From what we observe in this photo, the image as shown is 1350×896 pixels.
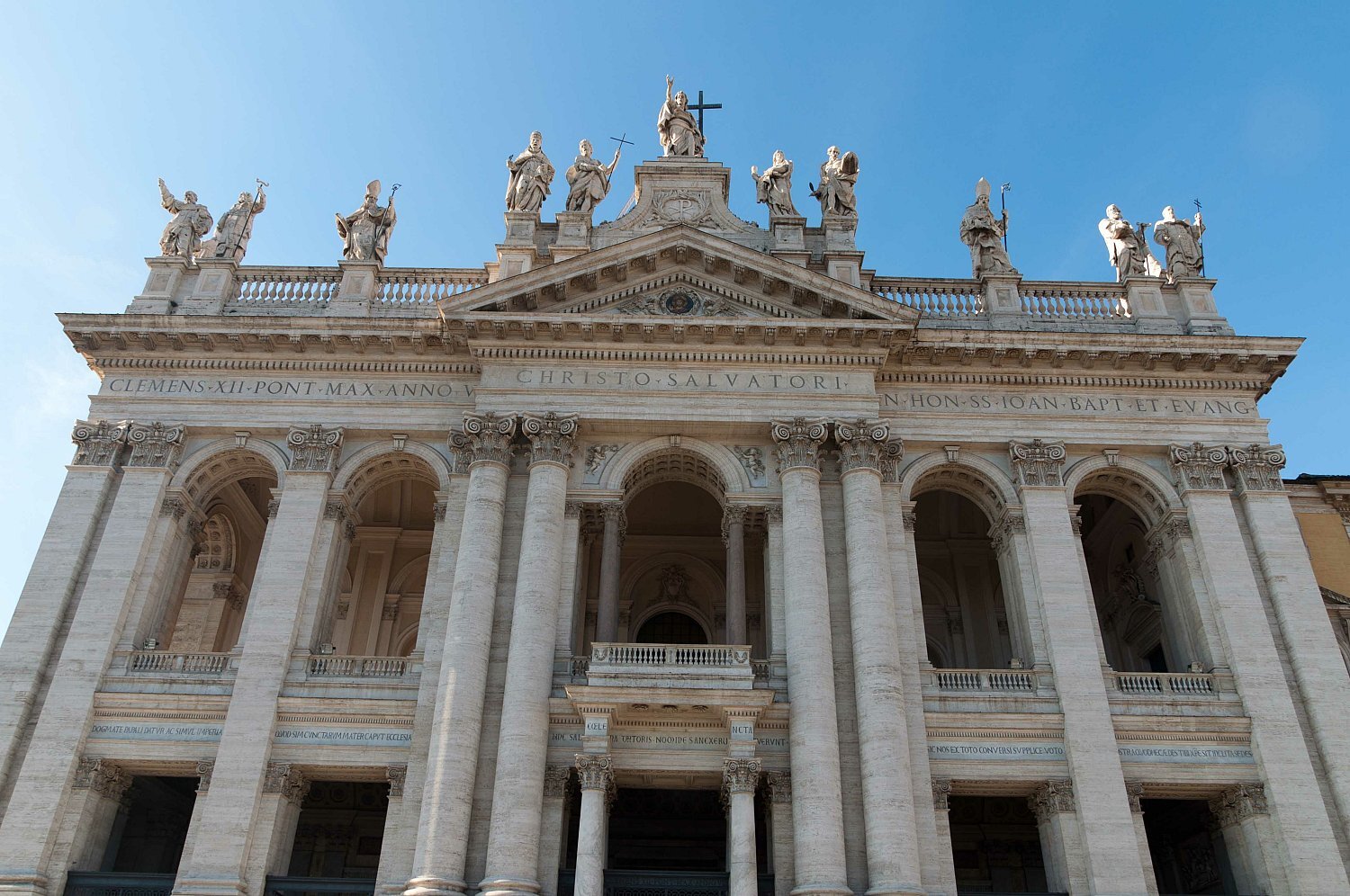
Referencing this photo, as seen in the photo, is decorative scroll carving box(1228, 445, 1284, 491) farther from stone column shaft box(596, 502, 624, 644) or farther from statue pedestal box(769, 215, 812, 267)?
stone column shaft box(596, 502, 624, 644)

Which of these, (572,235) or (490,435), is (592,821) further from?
(572,235)

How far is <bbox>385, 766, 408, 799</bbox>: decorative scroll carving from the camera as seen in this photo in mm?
19578

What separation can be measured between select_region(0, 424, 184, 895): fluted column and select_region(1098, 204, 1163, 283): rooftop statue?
23.2 meters

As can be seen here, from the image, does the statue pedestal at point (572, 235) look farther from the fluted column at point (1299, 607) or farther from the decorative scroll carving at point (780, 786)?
the fluted column at point (1299, 607)

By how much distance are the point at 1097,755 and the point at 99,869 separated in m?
19.2

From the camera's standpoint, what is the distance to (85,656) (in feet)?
67.8

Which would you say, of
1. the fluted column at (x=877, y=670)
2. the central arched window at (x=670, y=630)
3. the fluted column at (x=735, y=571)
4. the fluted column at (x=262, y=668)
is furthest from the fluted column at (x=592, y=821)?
the central arched window at (x=670, y=630)

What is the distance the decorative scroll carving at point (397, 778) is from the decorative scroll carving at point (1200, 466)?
17.7 m

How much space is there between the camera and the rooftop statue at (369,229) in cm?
2608

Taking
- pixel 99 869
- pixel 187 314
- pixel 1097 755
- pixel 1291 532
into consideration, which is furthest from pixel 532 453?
pixel 1291 532

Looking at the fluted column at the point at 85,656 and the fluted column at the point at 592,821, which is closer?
the fluted column at the point at 592,821

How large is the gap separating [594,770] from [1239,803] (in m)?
12.5

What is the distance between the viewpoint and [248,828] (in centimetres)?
1895

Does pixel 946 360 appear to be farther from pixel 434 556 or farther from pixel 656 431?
pixel 434 556
